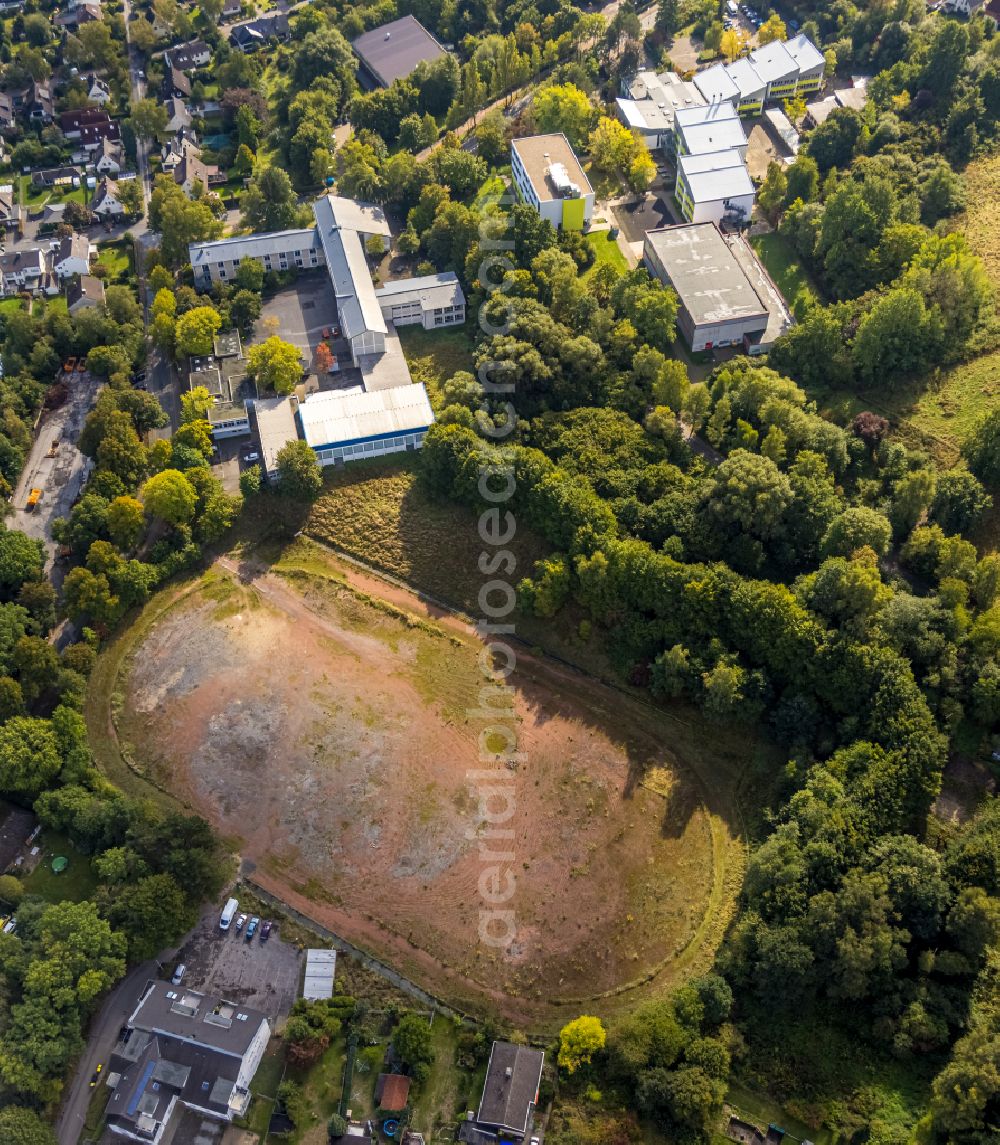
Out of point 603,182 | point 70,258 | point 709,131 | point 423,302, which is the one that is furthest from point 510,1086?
point 709,131

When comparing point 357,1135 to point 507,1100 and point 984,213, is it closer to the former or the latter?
point 507,1100

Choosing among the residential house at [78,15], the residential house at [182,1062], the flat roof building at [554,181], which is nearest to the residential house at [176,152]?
the residential house at [78,15]

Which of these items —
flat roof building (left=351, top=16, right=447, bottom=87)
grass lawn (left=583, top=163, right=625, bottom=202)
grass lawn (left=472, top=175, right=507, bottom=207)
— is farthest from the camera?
flat roof building (left=351, top=16, right=447, bottom=87)

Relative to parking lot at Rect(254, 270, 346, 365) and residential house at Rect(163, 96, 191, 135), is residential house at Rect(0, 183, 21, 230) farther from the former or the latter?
parking lot at Rect(254, 270, 346, 365)

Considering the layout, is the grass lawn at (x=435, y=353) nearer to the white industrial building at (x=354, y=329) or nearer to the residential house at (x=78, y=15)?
the white industrial building at (x=354, y=329)

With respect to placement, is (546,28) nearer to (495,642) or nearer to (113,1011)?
(495,642)

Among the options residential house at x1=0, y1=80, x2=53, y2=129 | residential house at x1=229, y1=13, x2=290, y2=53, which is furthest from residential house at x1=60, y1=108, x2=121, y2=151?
residential house at x1=229, y1=13, x2=290, y2=53
